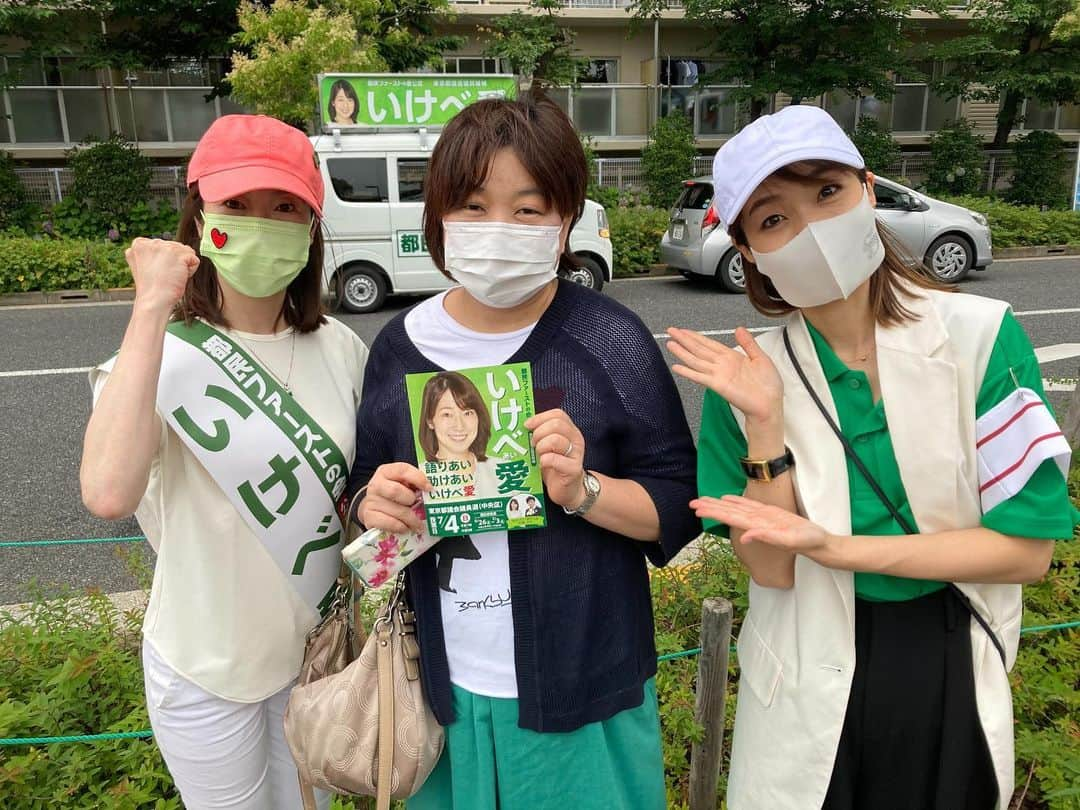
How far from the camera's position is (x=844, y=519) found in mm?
1345

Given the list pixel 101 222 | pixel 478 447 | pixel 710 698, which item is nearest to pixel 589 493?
pixel 478 447

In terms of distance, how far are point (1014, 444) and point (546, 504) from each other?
758 mm

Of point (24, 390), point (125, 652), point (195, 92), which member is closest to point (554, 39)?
point (195, 92)

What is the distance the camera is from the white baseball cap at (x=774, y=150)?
4.34 ft

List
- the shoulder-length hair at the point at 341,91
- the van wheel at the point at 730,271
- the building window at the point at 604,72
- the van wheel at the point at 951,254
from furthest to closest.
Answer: the building window at the point at 604,72
the van wheel at the point at 951,254
the van wheel at the point at 730,271
the shoulder-length hair at the point at 341,91

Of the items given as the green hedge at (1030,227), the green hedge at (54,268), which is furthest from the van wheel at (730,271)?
the green hedge at (54,268)

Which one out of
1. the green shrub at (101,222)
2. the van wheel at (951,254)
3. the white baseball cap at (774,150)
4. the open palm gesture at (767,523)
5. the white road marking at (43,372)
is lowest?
the white road marking at (43,372)

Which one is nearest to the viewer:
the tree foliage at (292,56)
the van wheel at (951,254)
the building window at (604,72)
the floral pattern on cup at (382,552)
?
the floral pattern on cup at (382,552)

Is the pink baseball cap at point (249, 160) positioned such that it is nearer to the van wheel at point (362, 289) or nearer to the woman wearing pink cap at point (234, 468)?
the woman wearing pink cap at point (234, 468)

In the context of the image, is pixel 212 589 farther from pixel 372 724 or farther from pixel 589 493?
pixel 589 493

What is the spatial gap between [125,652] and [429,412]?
213 centimetres

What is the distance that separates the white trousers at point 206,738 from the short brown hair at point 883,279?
125 centimetres

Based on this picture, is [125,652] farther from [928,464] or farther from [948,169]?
[948,169]

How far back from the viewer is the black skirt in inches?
54.0
